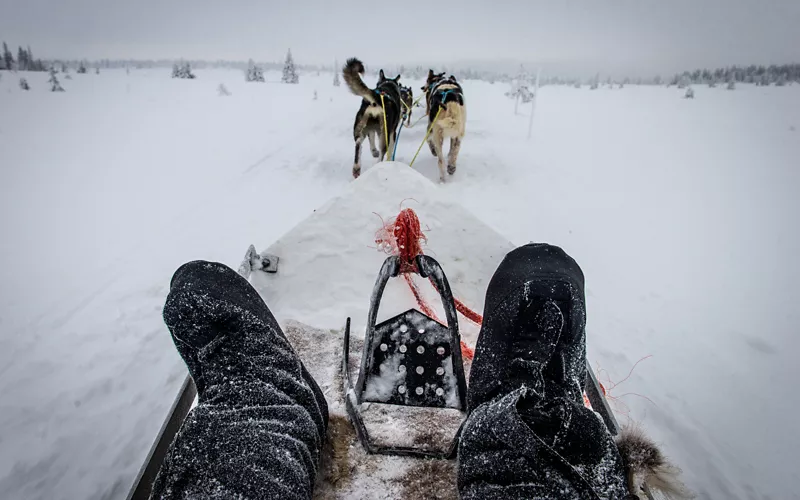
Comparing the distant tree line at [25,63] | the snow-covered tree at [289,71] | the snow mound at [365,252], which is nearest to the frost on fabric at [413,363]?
the snow mound at [365,252]

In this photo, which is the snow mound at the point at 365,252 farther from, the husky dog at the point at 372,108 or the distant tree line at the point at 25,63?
the distant tree line at the point at 25,63

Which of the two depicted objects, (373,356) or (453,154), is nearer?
(373,356)

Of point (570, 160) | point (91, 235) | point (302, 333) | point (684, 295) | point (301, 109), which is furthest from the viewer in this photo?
point (301, 109)

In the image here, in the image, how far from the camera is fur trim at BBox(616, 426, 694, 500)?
1.07 m

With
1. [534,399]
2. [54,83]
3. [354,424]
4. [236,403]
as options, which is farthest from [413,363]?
[54,83]

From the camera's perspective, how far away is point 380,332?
186 centimetres

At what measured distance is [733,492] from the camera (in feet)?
6.59

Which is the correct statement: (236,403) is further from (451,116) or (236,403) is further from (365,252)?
(451,116)

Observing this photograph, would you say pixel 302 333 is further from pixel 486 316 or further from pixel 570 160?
pixel 570 160

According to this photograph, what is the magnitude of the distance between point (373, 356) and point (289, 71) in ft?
92.2

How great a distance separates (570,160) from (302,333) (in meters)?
7.25

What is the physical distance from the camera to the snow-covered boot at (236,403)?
1092 millimetres

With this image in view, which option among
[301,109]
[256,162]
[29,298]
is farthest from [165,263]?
[301,109]

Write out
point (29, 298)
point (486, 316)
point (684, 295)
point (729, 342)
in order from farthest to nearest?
point (684, 295) < point (29, 298) < point (729, 342) < point (486, 316)
